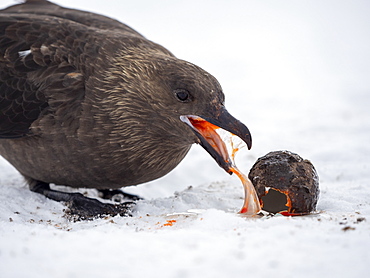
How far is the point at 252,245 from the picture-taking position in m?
2.27

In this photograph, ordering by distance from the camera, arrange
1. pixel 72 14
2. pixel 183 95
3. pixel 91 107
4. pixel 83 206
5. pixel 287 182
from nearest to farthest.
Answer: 1. pixel 287 182
2. pixel 183 95
3. pixel 91 107
4. pixel 83 206
5. pixel 72 14

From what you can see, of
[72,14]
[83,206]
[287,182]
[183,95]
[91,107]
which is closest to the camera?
[287,182]

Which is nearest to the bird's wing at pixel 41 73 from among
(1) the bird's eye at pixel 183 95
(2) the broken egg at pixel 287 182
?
(1) the bird's eye at pixel 183 95

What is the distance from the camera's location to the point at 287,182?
3.32 metres

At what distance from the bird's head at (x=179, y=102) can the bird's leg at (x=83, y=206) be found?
0.67 meters

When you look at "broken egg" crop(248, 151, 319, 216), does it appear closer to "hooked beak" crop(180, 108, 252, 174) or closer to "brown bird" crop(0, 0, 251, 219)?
"hooked beak" crop(180, 108, 252, 174)

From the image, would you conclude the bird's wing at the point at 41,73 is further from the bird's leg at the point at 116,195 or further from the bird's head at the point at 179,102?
the bird's leg at the point at 116,195

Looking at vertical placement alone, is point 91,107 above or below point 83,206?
above

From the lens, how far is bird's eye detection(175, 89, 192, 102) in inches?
134

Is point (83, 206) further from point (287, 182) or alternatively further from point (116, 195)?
point (287, 182)

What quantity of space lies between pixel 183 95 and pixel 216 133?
0.34 metres

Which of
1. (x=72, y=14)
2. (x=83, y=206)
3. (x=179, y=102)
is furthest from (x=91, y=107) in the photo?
(x=72, y=14)

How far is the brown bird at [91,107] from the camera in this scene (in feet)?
11.9

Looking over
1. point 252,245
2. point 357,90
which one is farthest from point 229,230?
point 357,90
